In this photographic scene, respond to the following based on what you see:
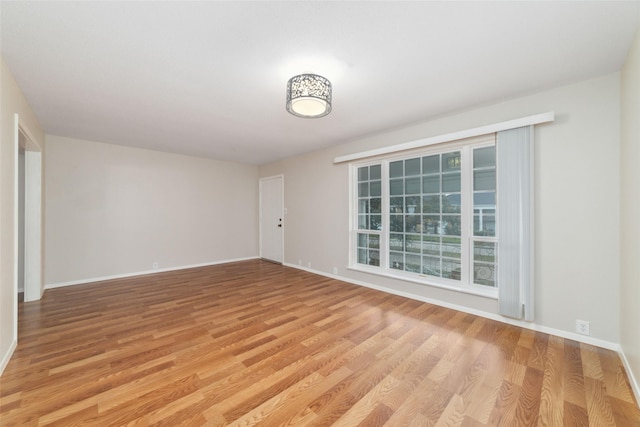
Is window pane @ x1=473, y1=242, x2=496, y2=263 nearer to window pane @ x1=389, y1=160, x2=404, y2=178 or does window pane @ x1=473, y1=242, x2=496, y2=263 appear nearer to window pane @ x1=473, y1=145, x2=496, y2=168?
window pane @ x1=473, y1=145, x2=496, y2=168

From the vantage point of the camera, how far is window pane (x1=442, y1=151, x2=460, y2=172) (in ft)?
10.8

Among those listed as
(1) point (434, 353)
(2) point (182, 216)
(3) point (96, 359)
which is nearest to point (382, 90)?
(1) point (434, 353)

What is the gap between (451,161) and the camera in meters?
3.34

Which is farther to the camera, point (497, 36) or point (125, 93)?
point (125, 93)

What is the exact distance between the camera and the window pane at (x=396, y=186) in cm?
387

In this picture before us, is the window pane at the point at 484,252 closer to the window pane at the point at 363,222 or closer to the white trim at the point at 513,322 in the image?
the white trim at the point at 513,322

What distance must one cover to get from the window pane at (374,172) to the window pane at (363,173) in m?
0.06

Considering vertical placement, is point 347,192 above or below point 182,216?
above

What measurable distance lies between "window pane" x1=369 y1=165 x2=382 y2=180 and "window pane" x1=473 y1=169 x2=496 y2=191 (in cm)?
140

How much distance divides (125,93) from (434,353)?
397cm

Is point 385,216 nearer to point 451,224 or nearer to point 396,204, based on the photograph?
point 396,204

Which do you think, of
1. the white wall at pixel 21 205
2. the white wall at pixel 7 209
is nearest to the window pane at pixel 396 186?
the white wall at pixel 7 209

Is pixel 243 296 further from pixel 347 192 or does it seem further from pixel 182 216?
pixel 182 216

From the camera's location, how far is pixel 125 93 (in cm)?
262
